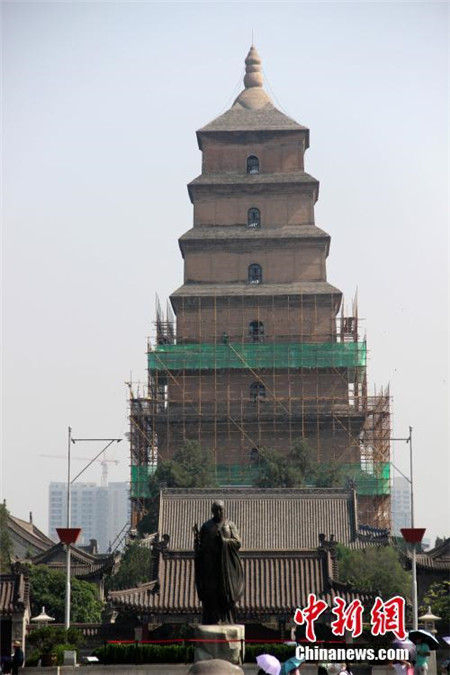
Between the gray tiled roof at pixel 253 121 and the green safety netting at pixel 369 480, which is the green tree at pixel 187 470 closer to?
the green safety netting at pixel 369 480

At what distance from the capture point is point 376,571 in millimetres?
44219

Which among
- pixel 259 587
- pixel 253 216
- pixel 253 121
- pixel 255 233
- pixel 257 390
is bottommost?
pixel 259 587

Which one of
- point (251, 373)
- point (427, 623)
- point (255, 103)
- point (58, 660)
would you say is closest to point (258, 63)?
point (255, 103)

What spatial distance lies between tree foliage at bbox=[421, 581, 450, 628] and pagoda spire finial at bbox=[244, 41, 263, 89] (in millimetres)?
39596

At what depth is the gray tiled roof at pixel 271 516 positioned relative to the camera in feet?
160

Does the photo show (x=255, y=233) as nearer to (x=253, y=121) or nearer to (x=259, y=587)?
(x=253, y=121)

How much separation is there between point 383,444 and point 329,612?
3879 cm

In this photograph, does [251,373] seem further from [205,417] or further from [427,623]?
[427,623]

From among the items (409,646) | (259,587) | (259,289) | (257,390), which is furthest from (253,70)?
(409,646)

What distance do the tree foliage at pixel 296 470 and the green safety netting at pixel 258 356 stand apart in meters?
4.86

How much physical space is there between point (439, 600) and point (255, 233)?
3340 cm

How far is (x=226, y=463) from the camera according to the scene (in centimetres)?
7012

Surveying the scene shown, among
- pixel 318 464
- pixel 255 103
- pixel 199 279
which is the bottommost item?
pixel 318 464

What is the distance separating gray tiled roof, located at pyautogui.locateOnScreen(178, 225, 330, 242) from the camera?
7431 centimetres
